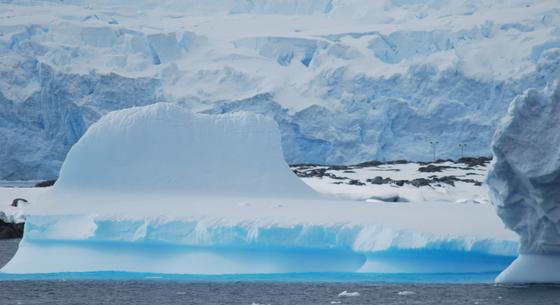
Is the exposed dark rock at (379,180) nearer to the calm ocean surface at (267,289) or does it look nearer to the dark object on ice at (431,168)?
the dark object on ice at (431,168)

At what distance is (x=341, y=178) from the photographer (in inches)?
1502

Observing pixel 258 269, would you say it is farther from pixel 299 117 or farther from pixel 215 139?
pixel 299 117

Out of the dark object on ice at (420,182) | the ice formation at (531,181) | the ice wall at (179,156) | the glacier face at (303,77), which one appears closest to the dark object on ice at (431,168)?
the dark object on ice at (420,182)

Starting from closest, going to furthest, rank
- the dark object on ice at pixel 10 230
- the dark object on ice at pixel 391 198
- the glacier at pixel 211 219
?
the glacier at pixel 211 219, the dark object on ice at pixel 10 230, the dark object on ice at pixel 391 198

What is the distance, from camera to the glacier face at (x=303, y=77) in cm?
5234

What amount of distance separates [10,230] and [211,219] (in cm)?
1191

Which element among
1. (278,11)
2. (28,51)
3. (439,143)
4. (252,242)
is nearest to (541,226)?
(252,242)

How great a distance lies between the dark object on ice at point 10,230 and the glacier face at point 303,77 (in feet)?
76.9

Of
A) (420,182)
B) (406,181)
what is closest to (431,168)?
(406,181)

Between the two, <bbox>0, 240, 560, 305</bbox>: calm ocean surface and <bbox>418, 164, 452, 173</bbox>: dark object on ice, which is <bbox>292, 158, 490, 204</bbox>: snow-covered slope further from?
<bbox>0, 240, 560, 305</bbox>: calm ocean surface

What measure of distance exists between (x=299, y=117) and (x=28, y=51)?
49.5ft

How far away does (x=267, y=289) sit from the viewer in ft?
51.9

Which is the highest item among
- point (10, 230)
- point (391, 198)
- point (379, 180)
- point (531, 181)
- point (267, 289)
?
point (379, 180)

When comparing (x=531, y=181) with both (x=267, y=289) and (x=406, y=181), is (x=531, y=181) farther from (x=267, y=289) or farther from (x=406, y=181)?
(x=406, y=181)
